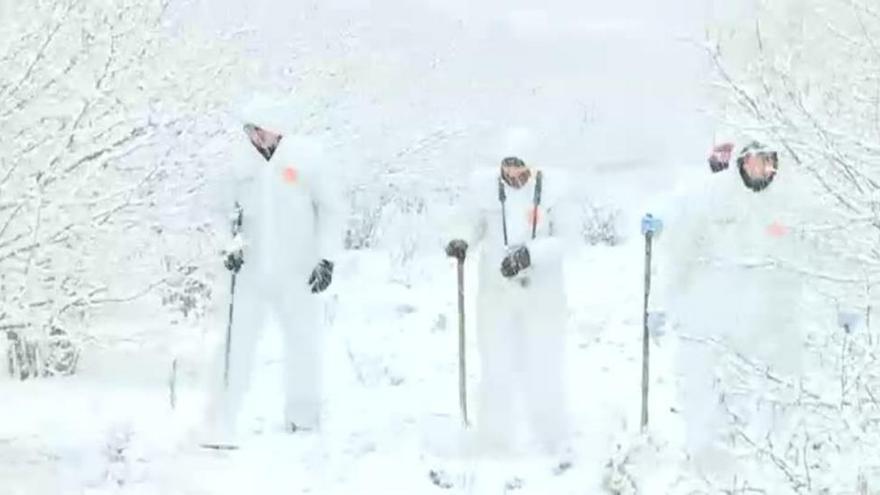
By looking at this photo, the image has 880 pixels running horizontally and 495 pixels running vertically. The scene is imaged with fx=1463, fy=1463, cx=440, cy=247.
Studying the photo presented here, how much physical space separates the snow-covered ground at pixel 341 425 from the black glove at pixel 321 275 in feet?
2.64

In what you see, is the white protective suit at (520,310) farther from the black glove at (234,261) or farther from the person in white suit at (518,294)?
the black glove at (234,261)

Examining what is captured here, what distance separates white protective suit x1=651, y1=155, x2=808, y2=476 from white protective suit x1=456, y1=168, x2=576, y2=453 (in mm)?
571

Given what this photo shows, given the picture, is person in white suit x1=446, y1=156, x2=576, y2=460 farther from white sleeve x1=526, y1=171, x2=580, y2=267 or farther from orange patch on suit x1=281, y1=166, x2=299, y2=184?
orange patch on suit x1=281, y1=166, x2=299, y2=184

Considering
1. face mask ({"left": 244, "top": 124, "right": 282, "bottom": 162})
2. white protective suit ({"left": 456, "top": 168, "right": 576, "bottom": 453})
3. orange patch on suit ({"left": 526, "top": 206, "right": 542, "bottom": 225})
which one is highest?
face mask ({"left": 244, "top": 124, "right": 282, "bottom": 162})

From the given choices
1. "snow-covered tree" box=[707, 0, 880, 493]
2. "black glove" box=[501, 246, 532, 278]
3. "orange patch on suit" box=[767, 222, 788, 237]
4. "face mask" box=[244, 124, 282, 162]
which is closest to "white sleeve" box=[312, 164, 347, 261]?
"face mask" box=[244, 124, 282, 162]

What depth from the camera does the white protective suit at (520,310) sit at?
7.19 m

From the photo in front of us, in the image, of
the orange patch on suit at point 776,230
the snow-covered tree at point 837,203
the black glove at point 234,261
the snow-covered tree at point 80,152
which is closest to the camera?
the snow-covered tree at point 837,203

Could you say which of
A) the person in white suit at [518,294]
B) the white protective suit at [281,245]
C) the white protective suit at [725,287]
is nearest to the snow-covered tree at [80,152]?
the white protective suit at [281,245]

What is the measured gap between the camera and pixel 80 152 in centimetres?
646

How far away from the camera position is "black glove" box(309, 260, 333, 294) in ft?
24.1

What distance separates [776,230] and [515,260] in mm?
1233

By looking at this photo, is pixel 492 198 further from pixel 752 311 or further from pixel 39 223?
pixel 39 223

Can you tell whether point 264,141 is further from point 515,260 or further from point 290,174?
point 515,260

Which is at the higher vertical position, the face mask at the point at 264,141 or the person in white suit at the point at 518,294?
the face mask at the point at 264,141
